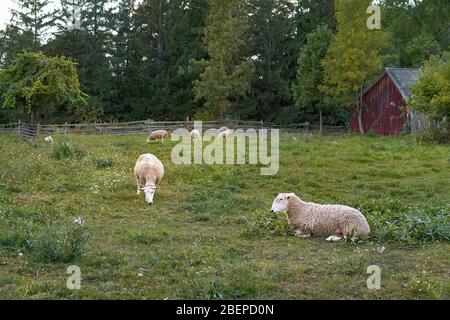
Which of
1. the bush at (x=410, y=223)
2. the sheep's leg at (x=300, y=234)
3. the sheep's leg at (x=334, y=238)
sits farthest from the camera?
the sheep's leg at (x=300, y=234)

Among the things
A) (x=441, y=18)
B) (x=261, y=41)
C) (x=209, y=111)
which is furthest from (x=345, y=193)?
(x=441, y=18)

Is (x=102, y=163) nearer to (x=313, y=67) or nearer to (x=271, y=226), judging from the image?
(x=271, y=226)

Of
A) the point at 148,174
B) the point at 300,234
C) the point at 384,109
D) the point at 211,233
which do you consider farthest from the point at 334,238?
the point at 384,109

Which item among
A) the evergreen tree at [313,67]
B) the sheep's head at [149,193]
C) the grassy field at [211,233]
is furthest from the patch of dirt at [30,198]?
the evergreen tree at [313,67]

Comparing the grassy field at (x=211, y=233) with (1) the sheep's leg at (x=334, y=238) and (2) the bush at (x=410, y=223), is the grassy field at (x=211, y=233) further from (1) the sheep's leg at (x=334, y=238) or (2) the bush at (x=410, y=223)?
(1) the sheep's leg at (x=334, y=238)

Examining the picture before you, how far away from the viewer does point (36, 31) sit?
163ft

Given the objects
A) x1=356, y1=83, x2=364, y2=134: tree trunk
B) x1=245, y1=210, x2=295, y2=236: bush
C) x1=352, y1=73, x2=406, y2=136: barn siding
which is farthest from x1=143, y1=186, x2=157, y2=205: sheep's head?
x1=356, y1=83, x2=364, y2=134: tree trunk

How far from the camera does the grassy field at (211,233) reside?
21.5ft

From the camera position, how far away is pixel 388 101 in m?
34.1

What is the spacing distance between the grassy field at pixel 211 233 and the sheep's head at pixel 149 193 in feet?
0.50

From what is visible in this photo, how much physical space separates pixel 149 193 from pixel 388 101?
81.2 ft

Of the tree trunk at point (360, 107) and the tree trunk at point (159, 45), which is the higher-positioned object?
the tree trunk at point (159, 45)

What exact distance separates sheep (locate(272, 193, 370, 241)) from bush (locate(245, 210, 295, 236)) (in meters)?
0.13

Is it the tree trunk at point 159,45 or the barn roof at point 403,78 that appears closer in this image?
the barn roof at point 403,78
